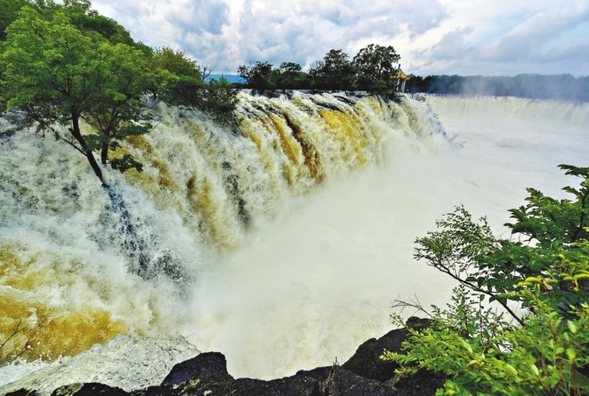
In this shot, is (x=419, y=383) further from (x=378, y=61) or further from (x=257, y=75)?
(x=378, y=61)

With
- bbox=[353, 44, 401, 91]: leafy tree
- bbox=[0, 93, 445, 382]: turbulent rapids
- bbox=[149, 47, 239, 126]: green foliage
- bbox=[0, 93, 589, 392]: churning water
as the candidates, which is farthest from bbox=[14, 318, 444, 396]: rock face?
bbox=[353, 44, 401, 91]: leafy tree

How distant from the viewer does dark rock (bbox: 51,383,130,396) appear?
3.41m

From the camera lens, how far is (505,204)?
52.0ft

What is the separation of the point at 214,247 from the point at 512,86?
72.7 metres

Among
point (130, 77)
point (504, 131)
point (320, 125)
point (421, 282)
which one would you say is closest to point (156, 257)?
point (130, 77)

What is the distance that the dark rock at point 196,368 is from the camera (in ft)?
13.2

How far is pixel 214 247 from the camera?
362 inches

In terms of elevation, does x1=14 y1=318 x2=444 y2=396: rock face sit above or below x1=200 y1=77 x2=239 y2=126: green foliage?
below

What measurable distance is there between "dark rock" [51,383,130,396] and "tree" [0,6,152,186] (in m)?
4.40

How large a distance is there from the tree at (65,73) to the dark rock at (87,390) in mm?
4403

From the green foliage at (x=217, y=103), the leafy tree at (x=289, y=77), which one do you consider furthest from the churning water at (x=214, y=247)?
the leafy tree at (x=289, y=77)

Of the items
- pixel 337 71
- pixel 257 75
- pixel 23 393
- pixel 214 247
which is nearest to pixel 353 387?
pixel 23 393

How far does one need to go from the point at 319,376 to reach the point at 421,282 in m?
6.24

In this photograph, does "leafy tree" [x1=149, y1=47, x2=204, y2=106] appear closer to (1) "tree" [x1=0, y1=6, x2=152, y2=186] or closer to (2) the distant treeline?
(1) "tree" [x1=0, y1=6, x2=152, y2=186]
